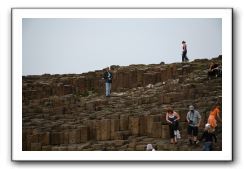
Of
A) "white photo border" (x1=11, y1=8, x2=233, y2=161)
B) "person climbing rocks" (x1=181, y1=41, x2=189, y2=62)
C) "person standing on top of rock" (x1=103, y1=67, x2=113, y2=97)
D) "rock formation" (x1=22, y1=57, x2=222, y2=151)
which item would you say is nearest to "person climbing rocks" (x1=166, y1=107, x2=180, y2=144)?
"rock formation" (x1=22, y1=57, x2=222, y2=151)

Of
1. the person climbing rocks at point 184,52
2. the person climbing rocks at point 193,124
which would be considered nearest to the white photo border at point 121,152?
the person climbing rocks at point 193,124

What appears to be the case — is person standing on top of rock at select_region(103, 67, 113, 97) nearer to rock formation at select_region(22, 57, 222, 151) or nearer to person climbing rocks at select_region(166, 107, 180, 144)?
rock formation at select_region(22, 57, 222, 151)

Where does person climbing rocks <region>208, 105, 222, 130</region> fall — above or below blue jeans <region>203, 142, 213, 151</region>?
above

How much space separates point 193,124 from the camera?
18562 mm

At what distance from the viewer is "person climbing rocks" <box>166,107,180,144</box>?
1858 centimetres

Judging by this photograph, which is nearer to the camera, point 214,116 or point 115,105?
point 214,116

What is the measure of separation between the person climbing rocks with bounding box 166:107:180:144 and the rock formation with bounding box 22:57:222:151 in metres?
0.05

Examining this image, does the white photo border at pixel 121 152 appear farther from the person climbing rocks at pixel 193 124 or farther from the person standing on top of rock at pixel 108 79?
the person standing on top of rock at pixel 108 79

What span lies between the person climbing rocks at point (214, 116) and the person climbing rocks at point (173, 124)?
397mm

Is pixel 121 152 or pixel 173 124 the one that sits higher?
pixel 173 124

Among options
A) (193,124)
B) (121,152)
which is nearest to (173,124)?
(193,124)

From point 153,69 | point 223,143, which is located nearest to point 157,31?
point 153,69

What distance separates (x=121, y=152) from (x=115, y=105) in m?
0.60

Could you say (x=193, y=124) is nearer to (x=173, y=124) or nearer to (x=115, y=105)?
(x=173, y=124)
